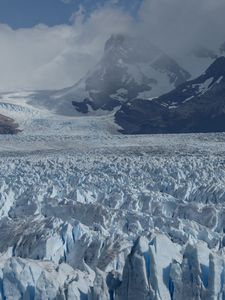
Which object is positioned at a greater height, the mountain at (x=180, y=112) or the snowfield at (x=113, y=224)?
the mountain at (x=180, y=112)

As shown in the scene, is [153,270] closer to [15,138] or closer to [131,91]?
[15,138]

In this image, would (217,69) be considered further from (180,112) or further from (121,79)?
(121,79)

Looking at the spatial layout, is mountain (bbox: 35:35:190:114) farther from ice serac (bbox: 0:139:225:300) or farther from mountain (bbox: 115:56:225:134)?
ice serac (bbox: 0:139:225:300)

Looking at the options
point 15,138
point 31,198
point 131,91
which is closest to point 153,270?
point 31,198

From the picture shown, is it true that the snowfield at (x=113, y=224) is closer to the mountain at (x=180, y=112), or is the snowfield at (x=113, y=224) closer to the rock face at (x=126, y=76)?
the mountain at (x=180, y=112)

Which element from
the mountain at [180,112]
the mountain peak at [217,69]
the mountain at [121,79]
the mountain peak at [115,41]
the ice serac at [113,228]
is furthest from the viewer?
the mountain peak at [115,41]

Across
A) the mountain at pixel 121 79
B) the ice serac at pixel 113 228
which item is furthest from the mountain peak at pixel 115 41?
the ice serac at pixel 113 228

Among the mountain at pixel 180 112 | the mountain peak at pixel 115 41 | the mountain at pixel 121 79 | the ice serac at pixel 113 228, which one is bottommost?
the ice serac at pixel 113 228
